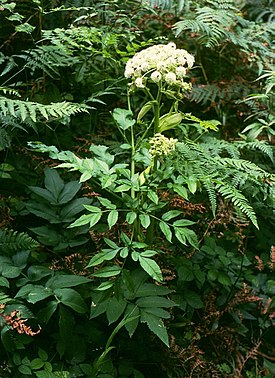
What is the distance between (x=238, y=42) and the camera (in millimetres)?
2205

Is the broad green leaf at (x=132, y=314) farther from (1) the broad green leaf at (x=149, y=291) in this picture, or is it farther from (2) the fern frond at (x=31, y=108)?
(2) the fern frond at (x=31, y=108)

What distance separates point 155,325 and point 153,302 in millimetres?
79

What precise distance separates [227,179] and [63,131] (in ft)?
2.72

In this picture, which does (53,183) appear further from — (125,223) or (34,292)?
(34,292)

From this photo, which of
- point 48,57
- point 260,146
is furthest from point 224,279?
point 48,57

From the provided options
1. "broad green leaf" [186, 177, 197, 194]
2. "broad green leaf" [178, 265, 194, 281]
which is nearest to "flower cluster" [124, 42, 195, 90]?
"broad green leaf" [186, 177, 197, 194]

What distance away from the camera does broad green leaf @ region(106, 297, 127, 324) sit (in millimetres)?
1349

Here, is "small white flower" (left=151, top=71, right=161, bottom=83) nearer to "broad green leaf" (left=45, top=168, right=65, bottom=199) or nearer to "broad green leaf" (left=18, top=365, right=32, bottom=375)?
"broad green leaf" (left=45, top=168, right=65, bottom=199)

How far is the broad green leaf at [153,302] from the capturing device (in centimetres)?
137

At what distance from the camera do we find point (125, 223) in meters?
1.70

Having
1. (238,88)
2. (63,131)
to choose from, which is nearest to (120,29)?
(63,131)

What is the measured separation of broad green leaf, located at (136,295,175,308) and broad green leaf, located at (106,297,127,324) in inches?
1.7

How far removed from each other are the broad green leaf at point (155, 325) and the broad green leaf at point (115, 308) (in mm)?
59

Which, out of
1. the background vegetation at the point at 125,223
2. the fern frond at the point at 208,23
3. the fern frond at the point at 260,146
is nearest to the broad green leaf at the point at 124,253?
the background vegetation at the point at 125,223
